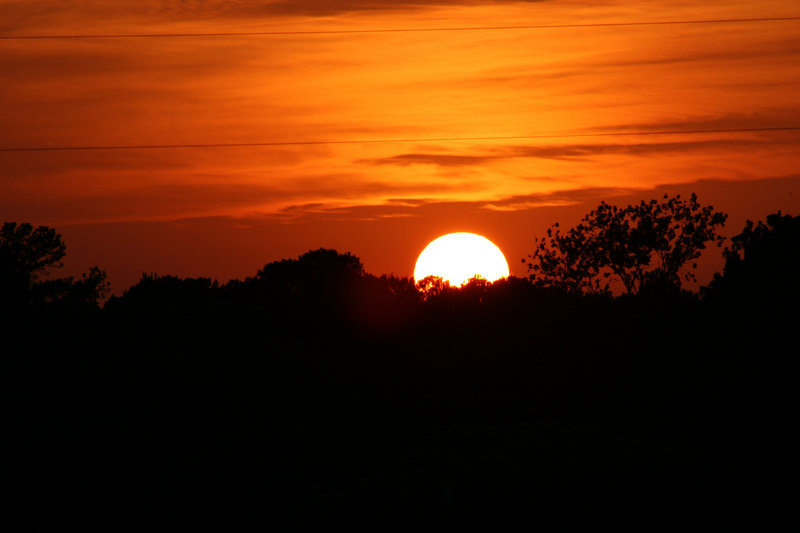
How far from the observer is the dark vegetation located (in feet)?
82.1

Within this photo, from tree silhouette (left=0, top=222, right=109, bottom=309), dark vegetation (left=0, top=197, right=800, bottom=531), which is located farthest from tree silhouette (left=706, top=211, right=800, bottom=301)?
tree silhouette (left=0, top=222, right=109, bottom=309)

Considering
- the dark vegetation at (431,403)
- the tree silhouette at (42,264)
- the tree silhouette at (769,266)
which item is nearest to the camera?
the dark vegetation at (431,403)

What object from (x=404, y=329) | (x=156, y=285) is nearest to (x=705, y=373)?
(x=404, y=329)

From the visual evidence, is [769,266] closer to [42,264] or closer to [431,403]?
[431,403]

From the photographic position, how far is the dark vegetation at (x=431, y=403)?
82.1 ft

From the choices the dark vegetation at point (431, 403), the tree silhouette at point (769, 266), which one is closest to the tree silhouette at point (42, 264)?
the dark vegetation at point (431, 403)

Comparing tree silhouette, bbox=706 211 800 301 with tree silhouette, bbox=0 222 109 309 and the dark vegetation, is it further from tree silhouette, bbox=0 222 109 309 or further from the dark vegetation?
tree silhouette, bbox=0 222 109 309

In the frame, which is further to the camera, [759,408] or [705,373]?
[705,373]

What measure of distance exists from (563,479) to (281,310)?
33.1m

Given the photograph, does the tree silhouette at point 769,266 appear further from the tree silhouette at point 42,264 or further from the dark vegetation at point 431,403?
the tree silhouette at point 42,264

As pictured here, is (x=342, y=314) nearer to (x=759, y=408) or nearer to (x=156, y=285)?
(x=156, y=285)

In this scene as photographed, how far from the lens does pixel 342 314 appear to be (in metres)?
64.1

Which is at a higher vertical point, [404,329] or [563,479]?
[404,329]

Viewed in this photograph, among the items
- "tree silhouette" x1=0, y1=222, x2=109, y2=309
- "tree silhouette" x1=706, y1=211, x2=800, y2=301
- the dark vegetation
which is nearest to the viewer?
the dark vegetation
